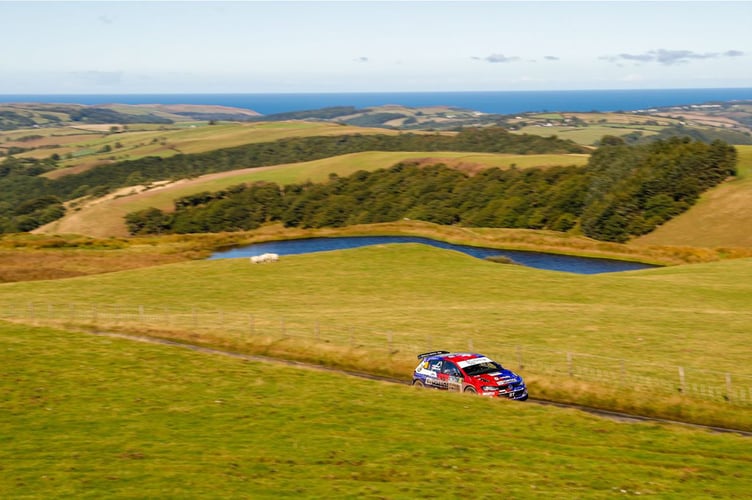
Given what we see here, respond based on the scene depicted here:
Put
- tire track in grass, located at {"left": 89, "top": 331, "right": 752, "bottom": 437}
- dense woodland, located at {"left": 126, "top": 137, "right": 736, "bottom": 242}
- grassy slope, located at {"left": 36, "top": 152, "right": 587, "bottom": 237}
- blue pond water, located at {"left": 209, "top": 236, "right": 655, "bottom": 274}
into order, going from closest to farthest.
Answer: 1. tire track in grass, located at {"left": 89, "top": 331, "right": 752, "bottom": 437}
2. blue pond water, located at {"left": 209, "top": 236, "right": 655, "bottom": 274}
3. dense woodland, located at {"left": 126, "top": 137, "right": 736, "bottom": 242}
4. grassy slope, located at {"left": 36, "top": 152, "right": 587, "bottom": 237}

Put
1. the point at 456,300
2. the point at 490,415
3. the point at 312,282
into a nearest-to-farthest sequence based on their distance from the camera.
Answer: the point at 490,415
the point at 456,300
the point at 312,282

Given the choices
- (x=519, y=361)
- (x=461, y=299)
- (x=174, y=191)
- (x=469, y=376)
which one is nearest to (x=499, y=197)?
(x=174, y=191)

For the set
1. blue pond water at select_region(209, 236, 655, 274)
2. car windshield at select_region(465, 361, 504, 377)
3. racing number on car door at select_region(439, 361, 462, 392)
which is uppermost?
car windshield at select_region(465, 361, 504, 377)

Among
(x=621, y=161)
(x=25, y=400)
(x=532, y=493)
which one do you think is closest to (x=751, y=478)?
(x=532, y=493)

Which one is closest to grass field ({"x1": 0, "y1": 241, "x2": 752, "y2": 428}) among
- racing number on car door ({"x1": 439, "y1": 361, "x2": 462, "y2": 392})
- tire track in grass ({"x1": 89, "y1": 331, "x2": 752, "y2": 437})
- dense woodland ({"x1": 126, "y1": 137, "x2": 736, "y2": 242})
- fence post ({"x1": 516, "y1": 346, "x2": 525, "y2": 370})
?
fence post ({"x1": 516, "y1": 346, "x2": 525, "y2": 370})

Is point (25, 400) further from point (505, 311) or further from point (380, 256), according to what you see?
point (380, 256)

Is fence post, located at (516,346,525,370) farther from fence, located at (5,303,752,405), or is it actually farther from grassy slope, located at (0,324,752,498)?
grassy slope, located at (0,324,752,498)

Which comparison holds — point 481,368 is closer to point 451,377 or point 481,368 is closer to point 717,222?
point 451,377
